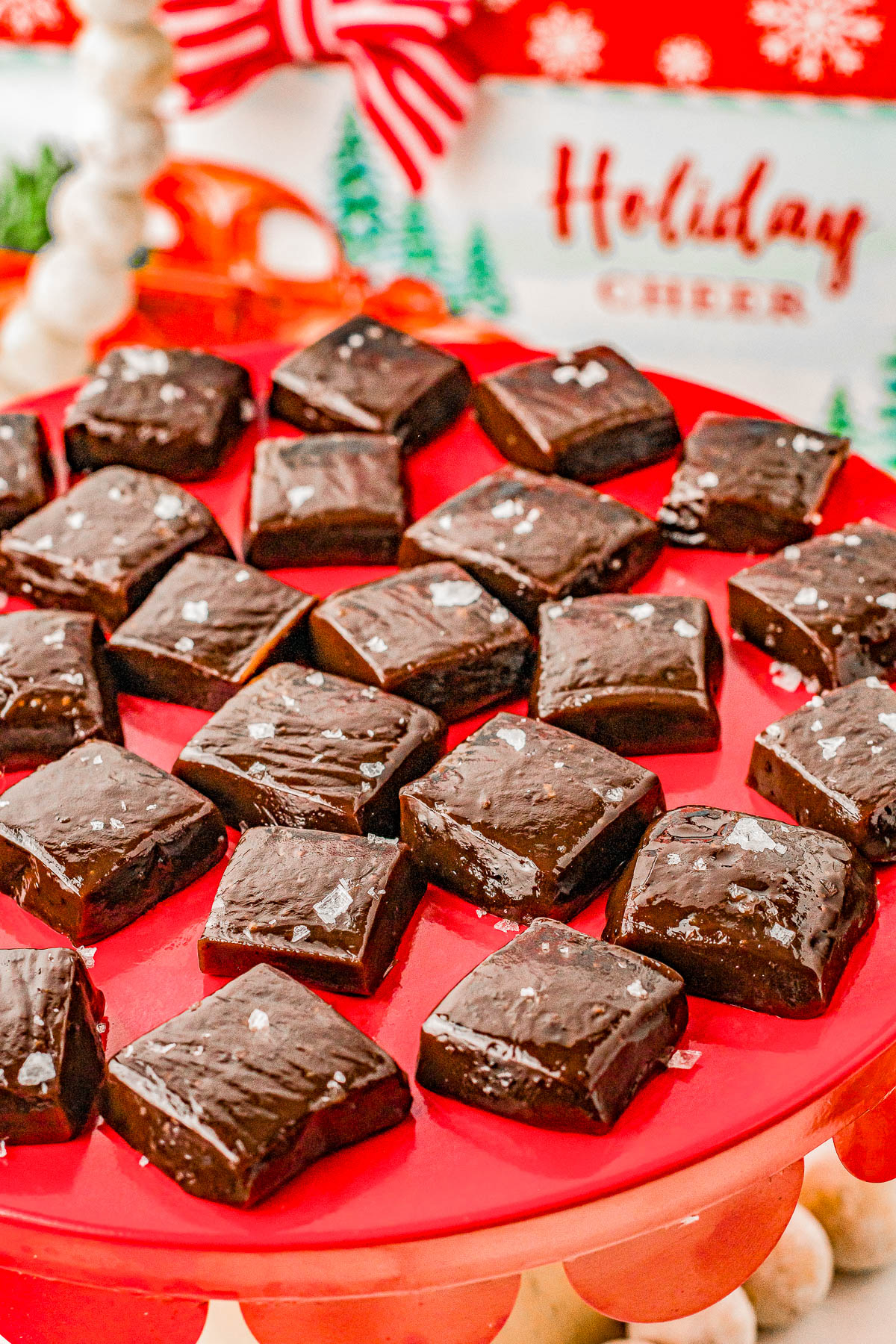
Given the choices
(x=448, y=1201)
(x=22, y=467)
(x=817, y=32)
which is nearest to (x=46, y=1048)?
(x=448, y=1201)

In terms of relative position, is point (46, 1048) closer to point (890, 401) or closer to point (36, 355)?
point (36, 355)

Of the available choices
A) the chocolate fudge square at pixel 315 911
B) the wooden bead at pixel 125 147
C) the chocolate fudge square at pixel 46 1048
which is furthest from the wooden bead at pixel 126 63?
the chocolate fudge square at pixel 46 1048

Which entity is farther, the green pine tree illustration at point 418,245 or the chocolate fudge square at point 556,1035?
the green pine tree illustration at point 418,245

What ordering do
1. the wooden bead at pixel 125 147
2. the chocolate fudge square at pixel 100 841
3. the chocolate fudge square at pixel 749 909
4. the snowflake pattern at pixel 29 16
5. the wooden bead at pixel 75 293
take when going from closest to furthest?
the chocolate fudge square at pixel 749 909 → the chocolate fudge square at pixel 100 841 → the wooden bead at pixel 125 147 → the wooden bead at pixel 75 293 → the snowflake pattern at pixel 29 16

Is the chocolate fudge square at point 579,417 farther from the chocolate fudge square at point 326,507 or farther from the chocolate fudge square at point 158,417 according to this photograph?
the chocolate fudge square at point 158,417

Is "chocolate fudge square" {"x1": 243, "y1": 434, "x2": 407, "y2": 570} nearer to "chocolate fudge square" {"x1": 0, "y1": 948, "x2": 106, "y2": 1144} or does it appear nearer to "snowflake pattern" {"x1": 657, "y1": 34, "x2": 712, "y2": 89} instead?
"chocolate fudge square" {"x1": 0, "y1": 948, "x2": 106, "y2": 1144}

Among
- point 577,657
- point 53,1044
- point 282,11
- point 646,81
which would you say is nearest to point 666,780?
point 577,657

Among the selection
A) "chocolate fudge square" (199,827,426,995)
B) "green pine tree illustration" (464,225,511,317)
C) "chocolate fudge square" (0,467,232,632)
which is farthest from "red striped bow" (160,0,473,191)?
"chocolate fudge square" (199,827,426,995)
